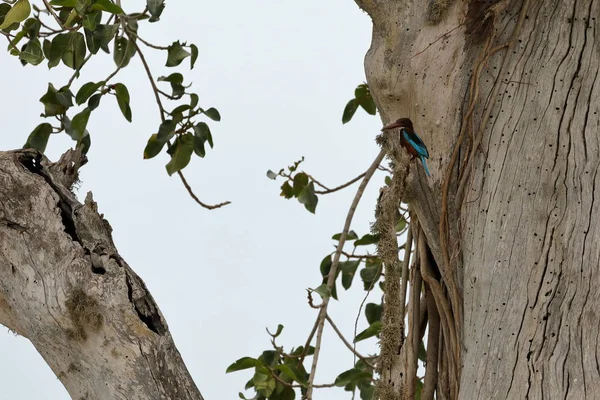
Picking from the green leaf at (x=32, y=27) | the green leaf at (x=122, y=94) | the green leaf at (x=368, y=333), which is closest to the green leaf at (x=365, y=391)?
the green leaf at (x=368, y=333)

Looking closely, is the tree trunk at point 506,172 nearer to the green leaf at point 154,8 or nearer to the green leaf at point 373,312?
the green leaf at point 154,8

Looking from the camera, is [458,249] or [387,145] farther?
[387,145]

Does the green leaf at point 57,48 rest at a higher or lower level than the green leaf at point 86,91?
higher

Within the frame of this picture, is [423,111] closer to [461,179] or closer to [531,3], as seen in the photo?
[461,179]

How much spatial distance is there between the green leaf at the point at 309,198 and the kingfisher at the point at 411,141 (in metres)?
0.93

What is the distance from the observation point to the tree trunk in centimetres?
173

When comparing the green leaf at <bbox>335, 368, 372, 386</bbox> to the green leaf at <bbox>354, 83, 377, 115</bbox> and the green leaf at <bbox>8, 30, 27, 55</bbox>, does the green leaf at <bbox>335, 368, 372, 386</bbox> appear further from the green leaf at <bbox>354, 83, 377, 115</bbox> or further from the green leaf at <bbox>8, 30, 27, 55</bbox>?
the green leaf at <bbox>8, 30, 27, 55</bbox>

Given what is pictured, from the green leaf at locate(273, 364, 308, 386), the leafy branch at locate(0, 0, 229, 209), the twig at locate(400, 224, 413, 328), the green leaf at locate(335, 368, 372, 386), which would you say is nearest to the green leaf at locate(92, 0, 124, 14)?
the leafy branch at locate(0, 0, 229, 209)

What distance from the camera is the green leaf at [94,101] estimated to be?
2.37 meters

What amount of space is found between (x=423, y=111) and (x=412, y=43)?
17 centimetres

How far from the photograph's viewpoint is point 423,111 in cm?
207

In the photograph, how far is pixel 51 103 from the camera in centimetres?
243

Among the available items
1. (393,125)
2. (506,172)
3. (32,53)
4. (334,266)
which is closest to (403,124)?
(393,125)

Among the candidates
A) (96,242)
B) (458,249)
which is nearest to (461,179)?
(458,249)
